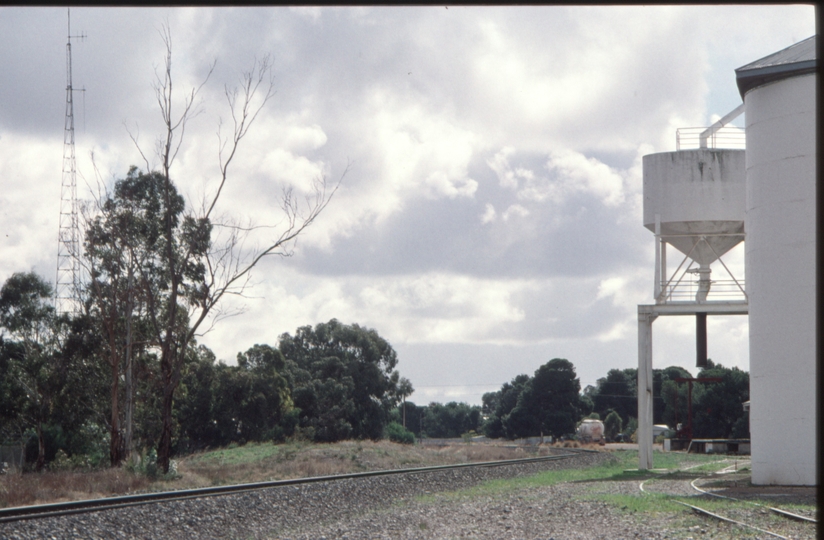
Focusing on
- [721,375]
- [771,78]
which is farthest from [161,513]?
[721,375]

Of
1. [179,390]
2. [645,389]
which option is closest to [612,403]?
[179,390]

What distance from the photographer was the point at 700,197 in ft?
88.8

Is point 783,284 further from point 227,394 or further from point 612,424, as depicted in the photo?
point 612,424

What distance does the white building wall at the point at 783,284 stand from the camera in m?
19.8

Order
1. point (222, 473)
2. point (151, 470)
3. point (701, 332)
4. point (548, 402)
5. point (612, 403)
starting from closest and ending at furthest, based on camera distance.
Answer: point (151, 470) < point (222, 473) < point (701, 332) < point (548, 402) < point (612, 403)

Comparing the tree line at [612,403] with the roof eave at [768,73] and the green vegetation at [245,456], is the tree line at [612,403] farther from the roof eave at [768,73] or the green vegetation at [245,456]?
the roof eave at [768,73]

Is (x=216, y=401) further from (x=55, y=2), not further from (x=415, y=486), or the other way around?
(x=55, y=2)

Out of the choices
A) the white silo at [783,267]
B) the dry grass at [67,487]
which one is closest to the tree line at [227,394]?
the dry grass at [67,487]

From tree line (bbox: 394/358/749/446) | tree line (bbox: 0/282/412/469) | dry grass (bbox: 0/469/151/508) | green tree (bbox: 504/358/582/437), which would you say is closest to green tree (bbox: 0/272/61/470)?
tree line (bbox: 0/282/412/469)

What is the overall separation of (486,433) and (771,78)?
7774 cm

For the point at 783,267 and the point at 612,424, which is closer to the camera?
the point at 783,267

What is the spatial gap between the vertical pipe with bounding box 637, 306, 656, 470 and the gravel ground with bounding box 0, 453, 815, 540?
30.7 feet

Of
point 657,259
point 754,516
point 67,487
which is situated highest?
point 657,259

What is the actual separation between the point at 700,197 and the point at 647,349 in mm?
5130
